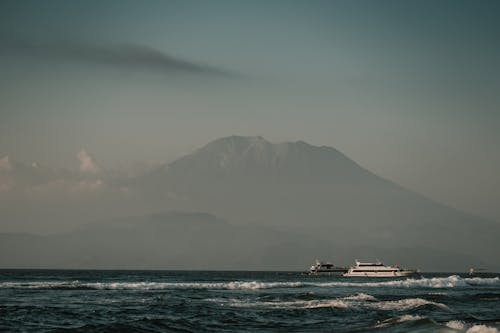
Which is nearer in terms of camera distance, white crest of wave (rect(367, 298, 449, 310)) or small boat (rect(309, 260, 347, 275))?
white crest of wave (rect(367, 298, 449, 310))

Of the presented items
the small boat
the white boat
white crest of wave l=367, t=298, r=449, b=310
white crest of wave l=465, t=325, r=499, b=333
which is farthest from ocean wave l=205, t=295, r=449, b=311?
the small boat

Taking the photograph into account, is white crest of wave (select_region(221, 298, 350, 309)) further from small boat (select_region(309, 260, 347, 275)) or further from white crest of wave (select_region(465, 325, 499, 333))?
small boat (select_region(309, 260, 347, 275))

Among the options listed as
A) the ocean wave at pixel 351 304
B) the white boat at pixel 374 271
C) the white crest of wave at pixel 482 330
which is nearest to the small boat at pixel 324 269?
the white boat at pixel 374 271

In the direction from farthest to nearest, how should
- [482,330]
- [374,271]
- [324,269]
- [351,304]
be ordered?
[324,269]
[374,271]
[351,304]
[482,330]

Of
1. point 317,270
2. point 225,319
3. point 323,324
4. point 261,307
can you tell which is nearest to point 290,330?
point 323,324

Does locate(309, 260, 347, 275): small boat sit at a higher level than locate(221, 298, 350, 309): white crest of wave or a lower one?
higher

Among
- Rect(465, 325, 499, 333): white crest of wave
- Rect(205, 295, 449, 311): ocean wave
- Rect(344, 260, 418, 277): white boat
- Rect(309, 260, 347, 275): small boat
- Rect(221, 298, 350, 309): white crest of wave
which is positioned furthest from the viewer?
Rect(309, 260, 347, 275): small boat

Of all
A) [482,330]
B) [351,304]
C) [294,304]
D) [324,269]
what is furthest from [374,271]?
[482,330]

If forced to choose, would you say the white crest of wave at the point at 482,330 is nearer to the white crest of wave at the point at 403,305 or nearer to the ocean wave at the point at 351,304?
the ocean wave at the point at 351,304

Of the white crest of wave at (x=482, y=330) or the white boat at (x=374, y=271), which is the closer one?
the white crest of wave at (x=482, y=330)

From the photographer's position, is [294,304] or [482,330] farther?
[294,304]

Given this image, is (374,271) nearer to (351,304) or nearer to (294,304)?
(294,304)

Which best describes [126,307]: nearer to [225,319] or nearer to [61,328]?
[225,319]

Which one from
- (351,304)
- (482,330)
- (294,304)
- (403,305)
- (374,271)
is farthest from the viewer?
(374,271)
